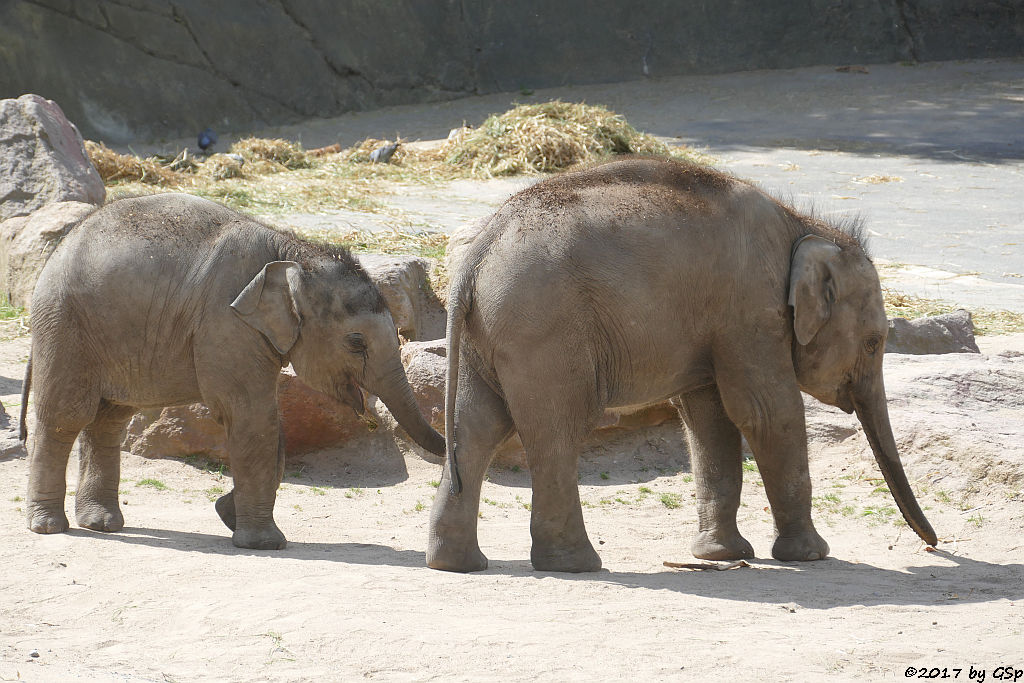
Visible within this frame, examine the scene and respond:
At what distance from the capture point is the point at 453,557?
4.71 metres

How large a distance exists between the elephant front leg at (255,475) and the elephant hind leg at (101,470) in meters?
0.64

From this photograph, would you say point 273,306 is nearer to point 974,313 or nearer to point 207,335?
point 207,335

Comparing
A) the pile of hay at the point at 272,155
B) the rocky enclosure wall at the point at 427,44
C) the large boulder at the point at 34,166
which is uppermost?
the rocky enclosure wall at the point at 427,44

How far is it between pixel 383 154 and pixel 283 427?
7.60 meters

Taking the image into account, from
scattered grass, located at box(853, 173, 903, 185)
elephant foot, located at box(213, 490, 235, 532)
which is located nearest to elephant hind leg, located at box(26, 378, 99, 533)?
elephant foot, located at box(213, 490, 235, 532)

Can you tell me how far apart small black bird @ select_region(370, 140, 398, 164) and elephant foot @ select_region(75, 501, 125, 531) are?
8663mm

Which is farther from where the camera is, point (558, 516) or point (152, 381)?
point (152, 381)

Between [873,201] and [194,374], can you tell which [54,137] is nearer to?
[194,374]

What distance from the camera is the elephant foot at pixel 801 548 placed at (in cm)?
492

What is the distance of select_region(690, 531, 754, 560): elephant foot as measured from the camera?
5035 millimetres

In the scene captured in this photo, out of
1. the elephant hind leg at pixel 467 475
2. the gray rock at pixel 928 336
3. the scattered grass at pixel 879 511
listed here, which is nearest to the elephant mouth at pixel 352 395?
the elephant hind leg at pixel 467 475

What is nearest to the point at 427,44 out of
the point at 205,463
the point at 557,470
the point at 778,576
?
the point at 205,463

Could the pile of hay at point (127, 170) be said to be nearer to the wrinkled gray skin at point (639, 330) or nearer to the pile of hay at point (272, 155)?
the pile of hay at point (272, 155)

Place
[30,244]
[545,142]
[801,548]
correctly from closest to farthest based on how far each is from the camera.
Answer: [801,548]
[30,244]
[545,142]
